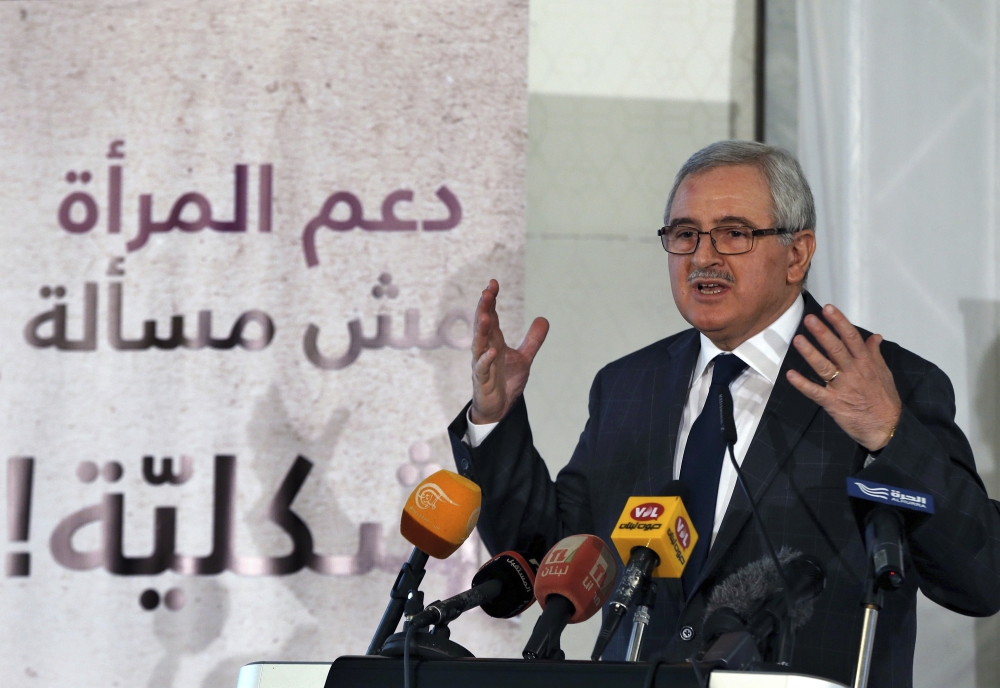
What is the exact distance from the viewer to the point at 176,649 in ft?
9.52

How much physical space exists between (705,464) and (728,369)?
0.58 feet

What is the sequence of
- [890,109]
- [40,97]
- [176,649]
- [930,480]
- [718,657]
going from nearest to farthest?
1. [718,657]
2. [930,480]
3. [890,109]
4. [176,649]
5. [40,97]

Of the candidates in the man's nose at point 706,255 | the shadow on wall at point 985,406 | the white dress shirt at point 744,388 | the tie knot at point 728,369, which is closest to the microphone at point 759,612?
the white dress shirt at point 744,388

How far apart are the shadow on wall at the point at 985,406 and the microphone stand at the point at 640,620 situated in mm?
1401

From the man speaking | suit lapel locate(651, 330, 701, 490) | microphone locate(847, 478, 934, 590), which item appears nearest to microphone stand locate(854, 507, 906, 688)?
microphone locate(847, 478, 934, 590)

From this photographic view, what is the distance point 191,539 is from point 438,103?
1469 millimetres

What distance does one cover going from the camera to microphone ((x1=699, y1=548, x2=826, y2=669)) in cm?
96

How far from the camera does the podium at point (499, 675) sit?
90 cm

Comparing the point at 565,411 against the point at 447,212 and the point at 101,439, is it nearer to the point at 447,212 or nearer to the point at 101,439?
the point at 447,212

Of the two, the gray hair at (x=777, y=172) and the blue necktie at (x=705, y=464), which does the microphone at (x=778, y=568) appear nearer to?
the blue necktie at (x=705, y=464)

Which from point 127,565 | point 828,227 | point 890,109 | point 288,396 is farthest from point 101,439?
point 890,109

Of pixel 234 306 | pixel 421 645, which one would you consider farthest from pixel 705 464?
pixel 234 306

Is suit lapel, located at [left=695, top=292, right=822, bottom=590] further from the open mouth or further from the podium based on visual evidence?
the podium

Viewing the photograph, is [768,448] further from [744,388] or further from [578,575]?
[578,575]
